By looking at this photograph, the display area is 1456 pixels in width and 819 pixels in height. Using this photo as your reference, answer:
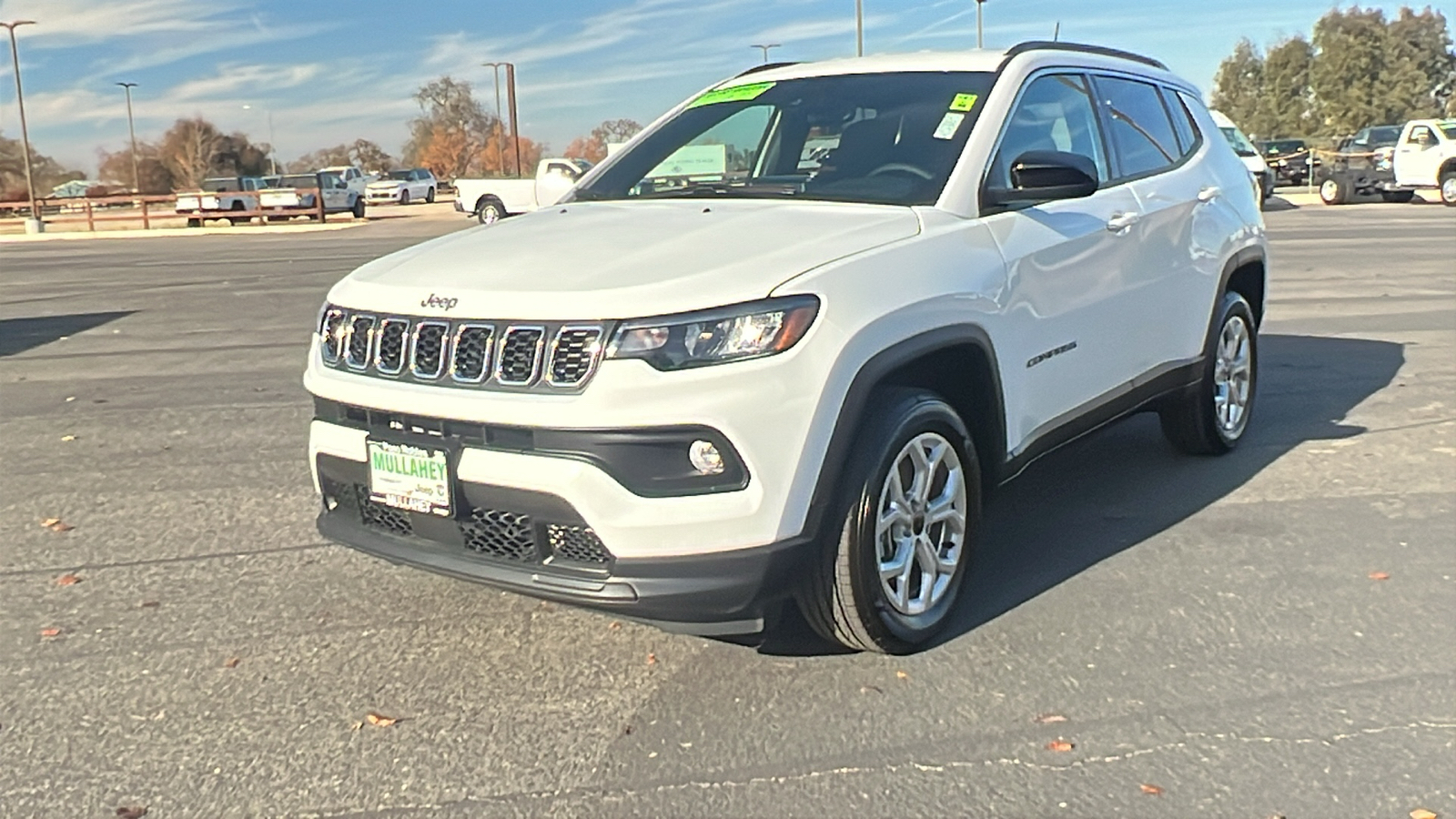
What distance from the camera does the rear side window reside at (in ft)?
17.0

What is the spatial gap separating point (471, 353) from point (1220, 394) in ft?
13.0

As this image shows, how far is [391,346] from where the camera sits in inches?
139

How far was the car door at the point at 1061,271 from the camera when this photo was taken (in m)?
4.14

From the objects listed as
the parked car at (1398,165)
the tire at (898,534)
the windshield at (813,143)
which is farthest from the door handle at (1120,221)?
the parked car at (1398,165)

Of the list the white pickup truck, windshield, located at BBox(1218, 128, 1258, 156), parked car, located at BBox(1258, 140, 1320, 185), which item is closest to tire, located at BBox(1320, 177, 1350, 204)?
windshield, located at BBox(1218, 128, 1258, 156)

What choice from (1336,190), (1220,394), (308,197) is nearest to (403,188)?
(308,197)

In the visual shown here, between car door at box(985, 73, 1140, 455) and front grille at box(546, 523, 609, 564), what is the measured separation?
1518mm

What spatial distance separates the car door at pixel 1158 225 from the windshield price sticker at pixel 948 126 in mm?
1006

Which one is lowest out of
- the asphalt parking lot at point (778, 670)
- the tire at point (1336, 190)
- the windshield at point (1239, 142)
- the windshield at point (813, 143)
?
the asphalt parking lot at point (778, 670)

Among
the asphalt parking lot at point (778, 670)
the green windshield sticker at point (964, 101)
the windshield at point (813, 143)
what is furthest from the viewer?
the green windshield sticker at point (964, 101)

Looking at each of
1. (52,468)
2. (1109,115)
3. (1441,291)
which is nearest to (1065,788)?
(1109,115)

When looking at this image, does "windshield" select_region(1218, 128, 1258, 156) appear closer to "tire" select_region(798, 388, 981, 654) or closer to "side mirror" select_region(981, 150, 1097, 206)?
"side mirror" select_region(981, 150, 1097, 206)

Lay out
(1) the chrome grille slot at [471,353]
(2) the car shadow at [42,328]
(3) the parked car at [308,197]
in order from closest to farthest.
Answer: (1) the chrome grille slot at [471,353], (2) the car shadow at [42,328], (3) the parked car at [308,197]

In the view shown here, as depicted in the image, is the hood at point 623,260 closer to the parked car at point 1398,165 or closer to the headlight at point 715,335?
the headlight at point 715,335
